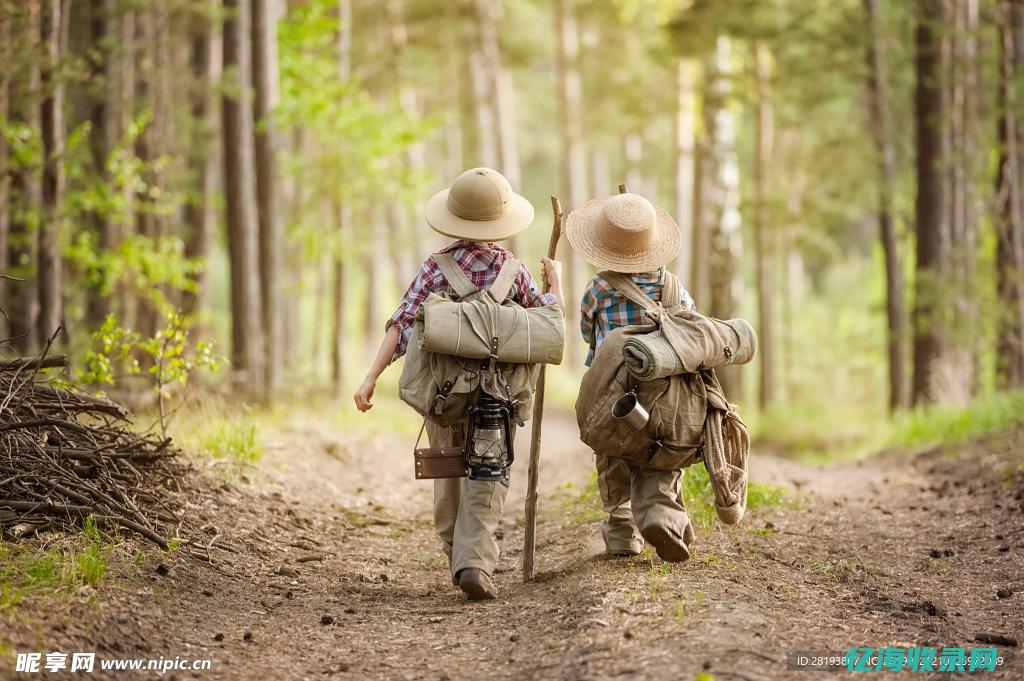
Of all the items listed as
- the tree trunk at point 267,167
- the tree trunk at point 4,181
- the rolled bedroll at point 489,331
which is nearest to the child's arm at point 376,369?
the rolled bedroll at point 489,331

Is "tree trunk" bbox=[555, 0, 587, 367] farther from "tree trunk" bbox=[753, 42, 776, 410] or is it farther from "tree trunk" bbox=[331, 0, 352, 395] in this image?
"tree trunk" bbox=[331, 0, 352, 395]

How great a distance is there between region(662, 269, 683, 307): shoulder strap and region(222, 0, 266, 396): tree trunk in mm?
7441

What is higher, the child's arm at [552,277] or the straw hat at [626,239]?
the straw hat at [626,239]

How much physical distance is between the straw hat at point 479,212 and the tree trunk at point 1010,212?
31.1ft

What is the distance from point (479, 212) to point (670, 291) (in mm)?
1207

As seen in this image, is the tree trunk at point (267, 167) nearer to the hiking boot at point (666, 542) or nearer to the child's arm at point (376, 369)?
the child's arm at point (376, 369)

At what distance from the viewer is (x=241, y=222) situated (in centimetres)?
1240

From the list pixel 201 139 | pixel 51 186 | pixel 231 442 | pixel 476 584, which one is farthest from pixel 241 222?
pixel 476 584

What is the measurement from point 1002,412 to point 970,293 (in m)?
3.52

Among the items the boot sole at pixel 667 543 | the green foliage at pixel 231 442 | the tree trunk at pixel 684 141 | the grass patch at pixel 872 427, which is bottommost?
the grass patch at pixel 872 427

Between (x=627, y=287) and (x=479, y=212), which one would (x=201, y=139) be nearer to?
(x=479, y=212)

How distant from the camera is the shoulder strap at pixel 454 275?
18.8 feet

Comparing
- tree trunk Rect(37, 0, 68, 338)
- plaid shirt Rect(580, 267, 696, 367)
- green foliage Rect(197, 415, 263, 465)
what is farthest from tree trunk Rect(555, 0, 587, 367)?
plaid shirt Rect(580, 267, 696, 367)

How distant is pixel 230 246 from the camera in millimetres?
12453
